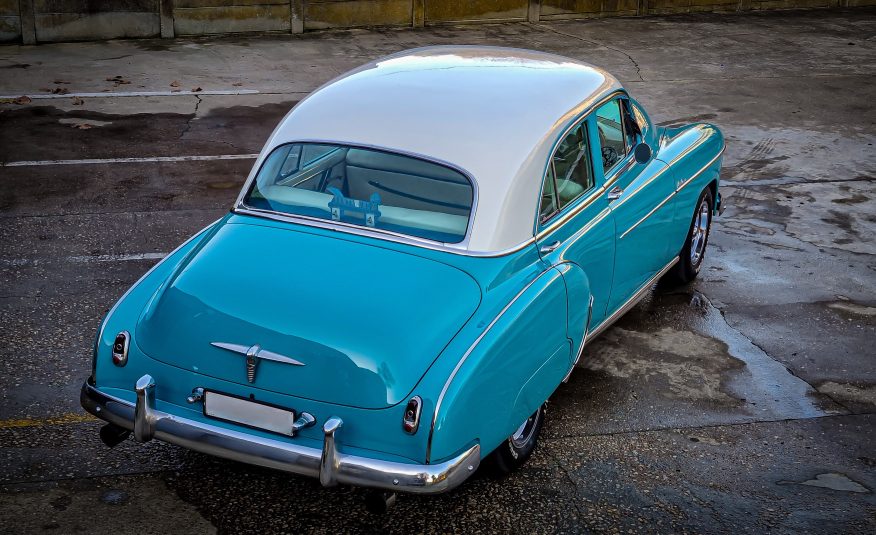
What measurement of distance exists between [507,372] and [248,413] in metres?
1.12

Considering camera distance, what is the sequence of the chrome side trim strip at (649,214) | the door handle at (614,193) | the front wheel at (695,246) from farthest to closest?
the front wheel at (695,246) → the chrome side trim strip at (649,214) → the door handle at (614,193)

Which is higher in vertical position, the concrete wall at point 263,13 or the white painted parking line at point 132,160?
the concrete wall at point 263,13

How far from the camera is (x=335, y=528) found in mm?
4578

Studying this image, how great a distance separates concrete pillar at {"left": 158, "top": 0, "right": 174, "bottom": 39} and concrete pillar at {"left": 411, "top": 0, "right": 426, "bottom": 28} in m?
3.76

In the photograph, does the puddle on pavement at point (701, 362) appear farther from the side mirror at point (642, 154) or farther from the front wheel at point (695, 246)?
the side mirror at point (642, 154)

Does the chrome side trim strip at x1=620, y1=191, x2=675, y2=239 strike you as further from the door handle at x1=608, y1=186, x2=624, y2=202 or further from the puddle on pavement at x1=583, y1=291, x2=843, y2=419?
the puddle on pavement at x1=583, y1=291, x2=843, y2=419

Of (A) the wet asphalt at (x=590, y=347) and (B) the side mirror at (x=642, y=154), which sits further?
(B) the side mirror at (x=642, y=154)

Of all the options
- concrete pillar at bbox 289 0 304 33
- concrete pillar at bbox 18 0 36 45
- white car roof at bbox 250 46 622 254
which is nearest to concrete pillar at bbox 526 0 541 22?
concrete pillar at bbox 289 0 304 33

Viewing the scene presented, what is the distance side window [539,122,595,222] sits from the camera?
5.33 m

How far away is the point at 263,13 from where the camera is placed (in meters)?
15.7

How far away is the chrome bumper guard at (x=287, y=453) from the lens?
4.12 metres

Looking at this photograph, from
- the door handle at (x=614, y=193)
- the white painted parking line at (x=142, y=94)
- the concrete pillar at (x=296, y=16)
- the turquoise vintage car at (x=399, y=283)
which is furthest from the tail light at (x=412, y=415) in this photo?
the concrete pillar at (x=296, y=16)

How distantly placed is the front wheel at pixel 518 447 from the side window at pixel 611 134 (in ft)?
5.35

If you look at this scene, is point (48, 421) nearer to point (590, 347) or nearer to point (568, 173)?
point (568, 173)
